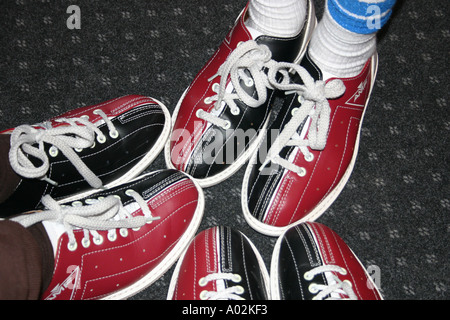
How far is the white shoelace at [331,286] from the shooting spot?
87 centimetres

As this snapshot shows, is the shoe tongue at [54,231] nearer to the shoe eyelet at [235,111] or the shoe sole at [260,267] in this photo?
the shoe sole at [260,267]

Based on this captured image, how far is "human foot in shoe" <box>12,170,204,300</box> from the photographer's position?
0.86 metres

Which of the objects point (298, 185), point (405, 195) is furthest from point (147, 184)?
point (405, 195)

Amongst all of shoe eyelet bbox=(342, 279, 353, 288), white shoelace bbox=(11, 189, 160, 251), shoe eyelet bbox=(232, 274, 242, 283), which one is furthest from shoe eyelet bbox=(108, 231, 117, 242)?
shoe eyelet bbox=(342, 279, 353, 288)

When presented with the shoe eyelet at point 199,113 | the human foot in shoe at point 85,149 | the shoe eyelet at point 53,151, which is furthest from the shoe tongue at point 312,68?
the shoe eyelet at point 53,151

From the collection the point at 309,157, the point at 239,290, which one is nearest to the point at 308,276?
the point at 239,290

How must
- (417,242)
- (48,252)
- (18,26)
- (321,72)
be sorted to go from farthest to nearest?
(18,26) < (417,242) < (321,72) < (48,252)

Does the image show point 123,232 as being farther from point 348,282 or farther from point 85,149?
point 348,282

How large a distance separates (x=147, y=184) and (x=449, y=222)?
0.78 m

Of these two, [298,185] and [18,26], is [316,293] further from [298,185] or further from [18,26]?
[18,26]

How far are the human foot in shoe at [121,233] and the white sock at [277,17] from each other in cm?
40

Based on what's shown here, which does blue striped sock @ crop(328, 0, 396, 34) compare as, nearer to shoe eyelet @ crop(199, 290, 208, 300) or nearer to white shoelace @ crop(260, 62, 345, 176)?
white shoelace @ crop(260, 62, 345, 176)

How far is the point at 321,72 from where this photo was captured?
94 centimetres

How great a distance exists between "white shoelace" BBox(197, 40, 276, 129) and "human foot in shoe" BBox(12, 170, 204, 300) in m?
0.18
